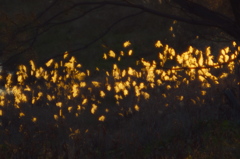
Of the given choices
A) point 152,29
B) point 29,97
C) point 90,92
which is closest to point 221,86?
point 90,92

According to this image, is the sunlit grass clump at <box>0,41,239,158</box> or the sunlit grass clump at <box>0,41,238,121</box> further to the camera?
the sunlit grass clump at <box>0,41,238,121</box>

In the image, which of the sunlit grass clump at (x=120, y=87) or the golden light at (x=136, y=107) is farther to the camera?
the sunlit grass clump at (x=120, y=87)

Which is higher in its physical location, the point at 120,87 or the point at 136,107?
the point at 120,87

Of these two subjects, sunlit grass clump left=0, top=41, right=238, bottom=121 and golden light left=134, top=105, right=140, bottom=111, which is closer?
golden light left=134, top=105, right=140, bottom=111

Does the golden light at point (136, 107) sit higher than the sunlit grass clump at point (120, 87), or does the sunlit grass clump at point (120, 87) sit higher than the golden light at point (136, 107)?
the sunlit grass clump at point (120, 87)

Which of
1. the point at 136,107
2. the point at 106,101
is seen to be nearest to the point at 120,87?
the point at 106,101

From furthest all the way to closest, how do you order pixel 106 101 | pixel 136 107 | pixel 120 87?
pixel 106 101
pixel 120 87
pixel 136 107

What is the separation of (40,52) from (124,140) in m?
18.6

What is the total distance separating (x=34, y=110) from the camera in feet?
37.2

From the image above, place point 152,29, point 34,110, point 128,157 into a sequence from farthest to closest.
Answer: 1. point 152,29
2. point 34,110
3. point 128,157

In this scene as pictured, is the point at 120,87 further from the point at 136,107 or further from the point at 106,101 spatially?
the point at 136,107

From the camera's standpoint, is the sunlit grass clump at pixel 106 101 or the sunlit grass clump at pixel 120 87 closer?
the sunlit grass clump at pixel 106 101

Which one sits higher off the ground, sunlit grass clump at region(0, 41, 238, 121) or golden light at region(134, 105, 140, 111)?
sunlit grass clump at region(0, 41, 238, 121)

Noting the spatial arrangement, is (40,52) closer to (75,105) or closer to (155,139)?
(75,105)
